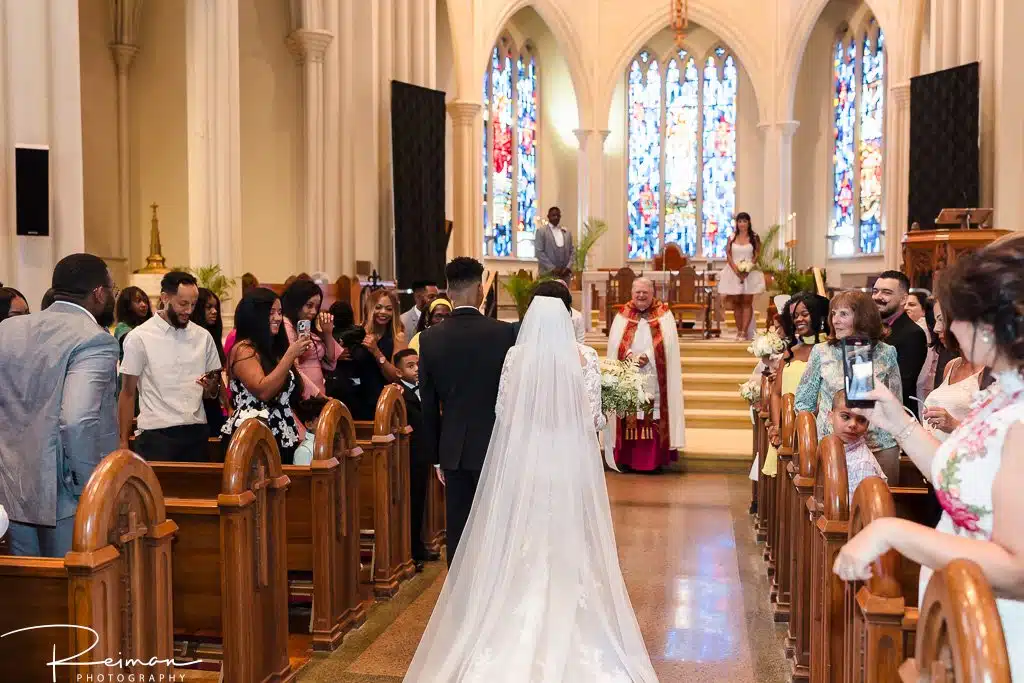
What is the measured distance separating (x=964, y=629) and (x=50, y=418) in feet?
9.70

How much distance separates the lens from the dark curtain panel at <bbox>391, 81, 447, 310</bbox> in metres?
13.6

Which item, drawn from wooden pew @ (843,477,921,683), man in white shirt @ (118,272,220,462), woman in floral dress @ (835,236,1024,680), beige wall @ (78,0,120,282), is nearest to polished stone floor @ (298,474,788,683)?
man in white shirt @ (118,272,220,462)

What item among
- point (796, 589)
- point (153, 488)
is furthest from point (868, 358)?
point (796, 589)

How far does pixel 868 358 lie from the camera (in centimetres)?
251

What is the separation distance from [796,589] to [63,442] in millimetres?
3078

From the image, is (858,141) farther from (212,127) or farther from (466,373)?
(466,373)

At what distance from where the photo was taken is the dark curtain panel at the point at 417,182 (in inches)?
537

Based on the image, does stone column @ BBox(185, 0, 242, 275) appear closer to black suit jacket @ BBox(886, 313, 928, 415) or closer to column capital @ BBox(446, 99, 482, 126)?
black suit jacket @ BBox(886, 313, 928, 415)

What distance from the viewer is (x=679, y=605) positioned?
550cm

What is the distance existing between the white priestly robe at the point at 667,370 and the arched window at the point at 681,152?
12.2 meters

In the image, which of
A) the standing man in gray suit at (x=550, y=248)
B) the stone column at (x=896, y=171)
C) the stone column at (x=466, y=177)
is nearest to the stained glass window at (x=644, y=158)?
the stone column at (x=466, y=177)

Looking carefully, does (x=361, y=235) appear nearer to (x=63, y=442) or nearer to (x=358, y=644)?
(x=358, y=644)

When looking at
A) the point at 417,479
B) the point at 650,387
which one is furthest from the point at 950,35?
the point at 417,479

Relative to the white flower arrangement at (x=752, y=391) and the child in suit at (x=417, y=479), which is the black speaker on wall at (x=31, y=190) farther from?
the white flower arrangement at (x=752, y=391)
